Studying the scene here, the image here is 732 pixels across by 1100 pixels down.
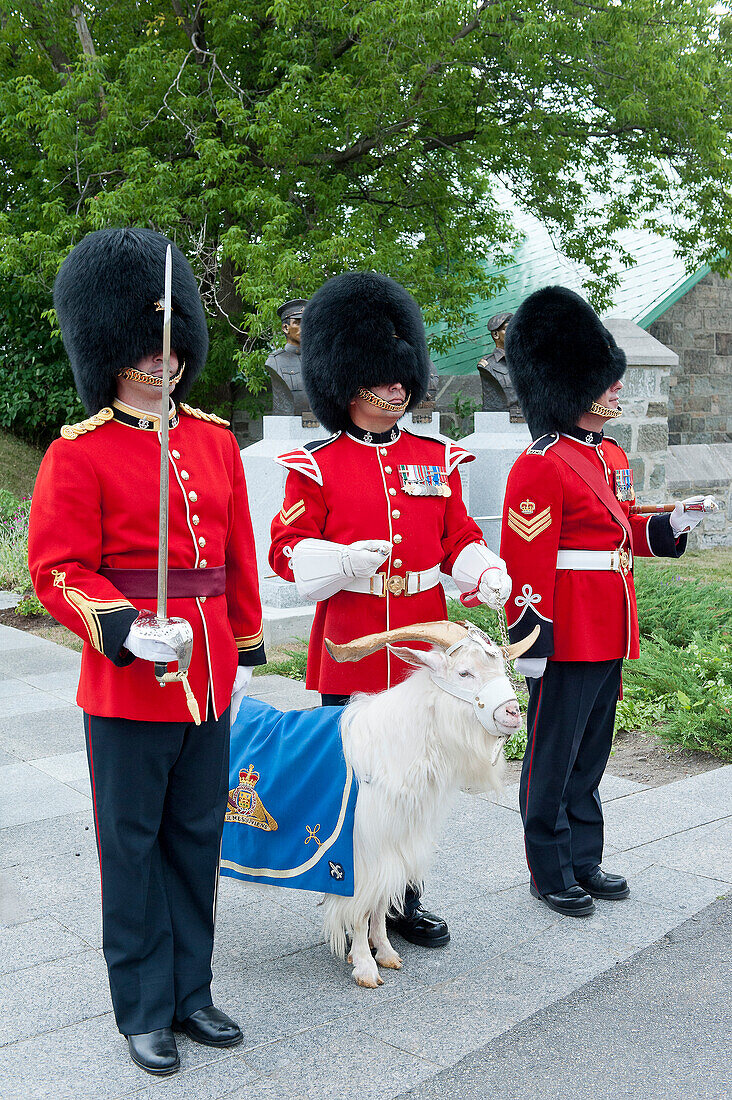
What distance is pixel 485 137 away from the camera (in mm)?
12930

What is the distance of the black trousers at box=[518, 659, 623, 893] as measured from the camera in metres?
3.59

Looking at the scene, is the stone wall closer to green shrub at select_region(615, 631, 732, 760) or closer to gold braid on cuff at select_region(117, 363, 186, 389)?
green shrub at select_region(615, 631, 732, 760)

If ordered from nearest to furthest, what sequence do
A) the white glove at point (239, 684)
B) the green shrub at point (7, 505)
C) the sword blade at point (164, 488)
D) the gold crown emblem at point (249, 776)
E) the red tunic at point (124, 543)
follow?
the sword blade at point (164, 488) < the red tunic at point (124, 543) < the white glove at point (239, 684) < the gold crown emblem at point (249, 776) < the green shrub at point (7, 505)

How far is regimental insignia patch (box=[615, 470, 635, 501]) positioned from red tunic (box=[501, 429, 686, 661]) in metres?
0.08

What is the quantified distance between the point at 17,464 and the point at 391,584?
44.9 feet

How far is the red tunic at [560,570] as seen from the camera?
139 inches

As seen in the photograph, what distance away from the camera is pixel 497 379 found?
32.7 ft

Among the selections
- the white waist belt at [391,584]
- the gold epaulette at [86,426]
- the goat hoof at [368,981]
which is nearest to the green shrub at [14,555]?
the white waist belt at [391,584]

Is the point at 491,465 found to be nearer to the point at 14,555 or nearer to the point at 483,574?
the point at 14,555

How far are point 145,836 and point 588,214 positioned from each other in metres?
13.5

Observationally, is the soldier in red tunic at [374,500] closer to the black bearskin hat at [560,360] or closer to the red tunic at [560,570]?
the red tunic at [560,570]

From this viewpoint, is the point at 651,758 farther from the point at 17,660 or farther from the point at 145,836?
→ the point at 17,660

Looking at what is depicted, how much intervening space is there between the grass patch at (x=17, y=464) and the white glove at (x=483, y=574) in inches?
479

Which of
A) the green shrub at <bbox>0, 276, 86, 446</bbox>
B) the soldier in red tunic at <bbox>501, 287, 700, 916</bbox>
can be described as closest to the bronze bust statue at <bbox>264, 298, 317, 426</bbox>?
the soldier in red tunic at <bbox>501, 287, 700, 916</bbox>
